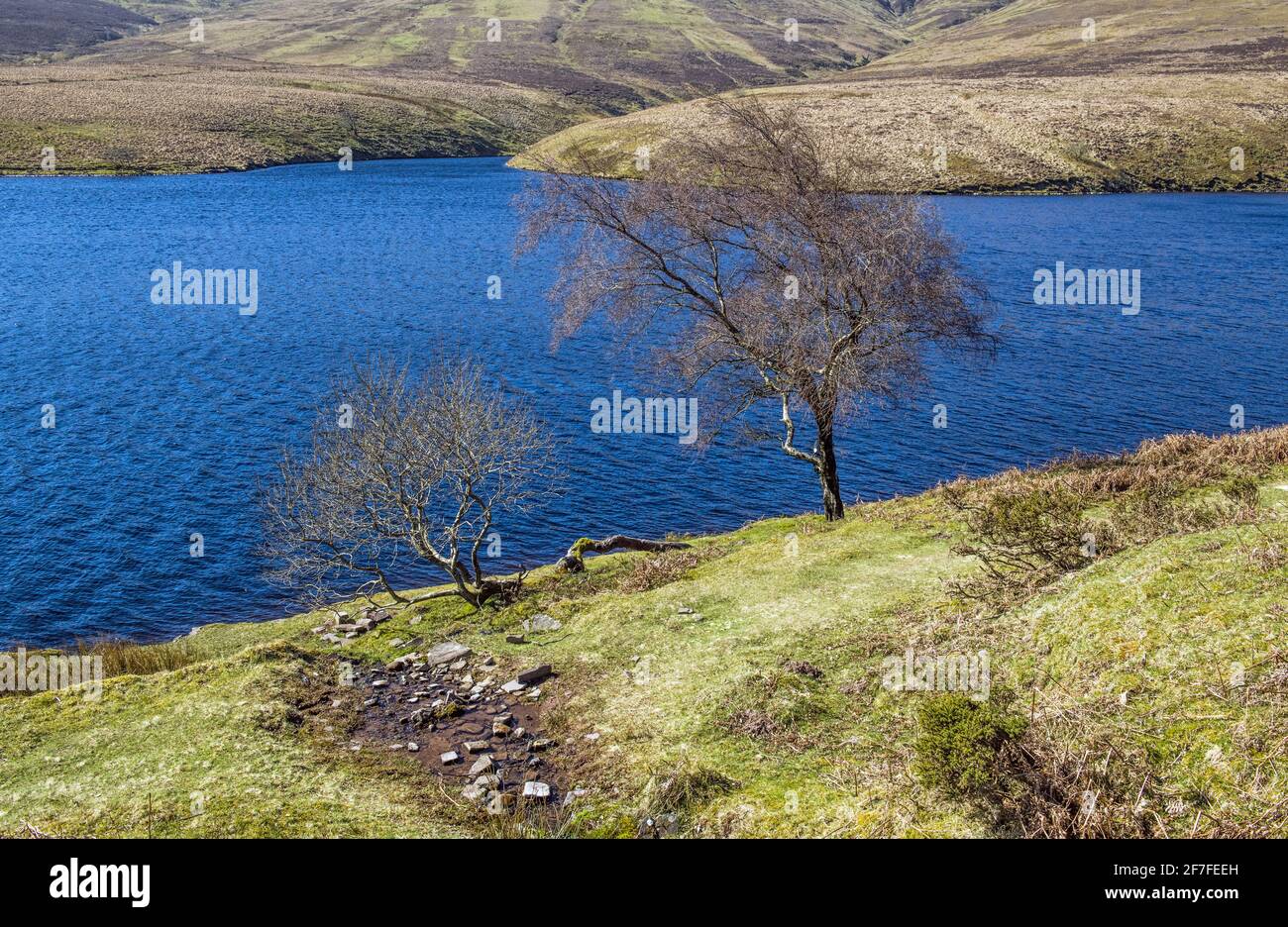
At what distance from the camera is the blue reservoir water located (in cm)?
3834

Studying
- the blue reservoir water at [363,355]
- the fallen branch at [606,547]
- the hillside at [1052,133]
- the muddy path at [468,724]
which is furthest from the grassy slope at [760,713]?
the hillside at [1052,133]

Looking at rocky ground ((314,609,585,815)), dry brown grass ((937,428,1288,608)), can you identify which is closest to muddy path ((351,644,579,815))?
rocky ground ((314,609,585,815))

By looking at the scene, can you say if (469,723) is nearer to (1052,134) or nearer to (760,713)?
(760,713)

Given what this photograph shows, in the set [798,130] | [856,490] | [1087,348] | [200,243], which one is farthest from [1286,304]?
[200,243]

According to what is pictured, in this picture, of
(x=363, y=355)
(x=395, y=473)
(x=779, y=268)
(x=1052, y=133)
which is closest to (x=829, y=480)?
(x=779, y=268)

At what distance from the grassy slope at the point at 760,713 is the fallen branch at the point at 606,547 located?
7260 mm

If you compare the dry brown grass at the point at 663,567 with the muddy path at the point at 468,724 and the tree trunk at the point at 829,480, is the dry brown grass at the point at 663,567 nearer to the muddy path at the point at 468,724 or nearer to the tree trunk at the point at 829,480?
the tree trunk at the point at 829,480

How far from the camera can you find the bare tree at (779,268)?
2917 cm

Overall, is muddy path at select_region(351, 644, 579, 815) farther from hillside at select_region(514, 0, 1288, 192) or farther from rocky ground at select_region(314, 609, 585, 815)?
hillside at select_region(514, 0, 1288, 192)

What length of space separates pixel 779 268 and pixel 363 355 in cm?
3751

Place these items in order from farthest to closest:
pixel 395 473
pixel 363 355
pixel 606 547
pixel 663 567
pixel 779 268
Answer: pixel 363 355, pixel 606 547, pixel 779 268, pixel 395 473, pixel 663 567

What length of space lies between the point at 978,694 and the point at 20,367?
6194 cm

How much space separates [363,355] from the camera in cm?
6006

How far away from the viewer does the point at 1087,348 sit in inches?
2623
